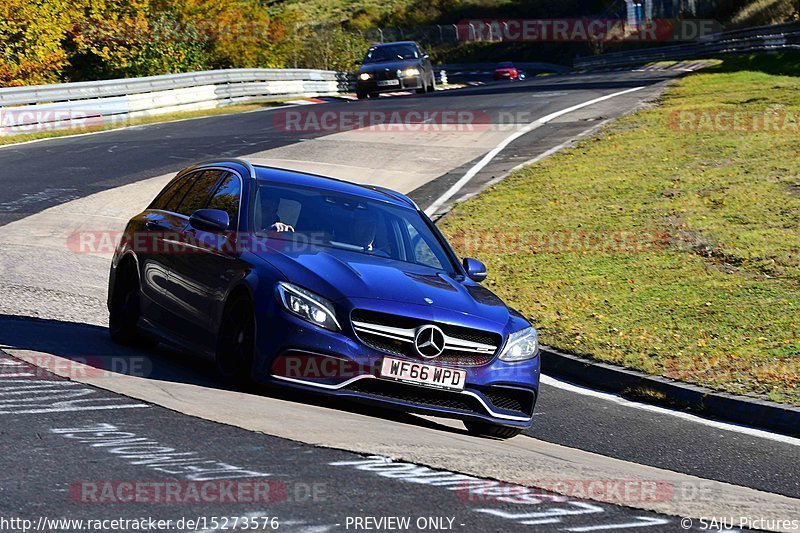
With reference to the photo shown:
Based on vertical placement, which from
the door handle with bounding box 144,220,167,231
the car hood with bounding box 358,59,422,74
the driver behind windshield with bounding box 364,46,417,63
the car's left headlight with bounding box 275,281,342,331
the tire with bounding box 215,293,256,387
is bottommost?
the tire with bounding box 215,293,256,387

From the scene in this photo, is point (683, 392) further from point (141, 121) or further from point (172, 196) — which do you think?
point (141, 121)

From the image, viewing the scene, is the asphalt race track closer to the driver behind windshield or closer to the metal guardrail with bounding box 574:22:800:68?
the driver behind windshield

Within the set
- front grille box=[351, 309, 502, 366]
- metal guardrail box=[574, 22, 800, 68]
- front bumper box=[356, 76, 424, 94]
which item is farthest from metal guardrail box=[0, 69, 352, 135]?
front grille box=[351, 309, 502, 366]

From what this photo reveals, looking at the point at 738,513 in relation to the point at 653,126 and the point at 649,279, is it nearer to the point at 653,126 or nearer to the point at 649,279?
the point at 649,279

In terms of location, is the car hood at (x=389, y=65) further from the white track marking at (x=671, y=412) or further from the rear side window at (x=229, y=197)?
the rear side window at (x=229, y=197)

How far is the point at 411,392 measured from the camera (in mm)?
7934

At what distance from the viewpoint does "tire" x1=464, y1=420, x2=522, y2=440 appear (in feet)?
27.8

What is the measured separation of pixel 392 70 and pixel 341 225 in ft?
103

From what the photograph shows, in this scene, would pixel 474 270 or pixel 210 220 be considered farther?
pixel 474 270

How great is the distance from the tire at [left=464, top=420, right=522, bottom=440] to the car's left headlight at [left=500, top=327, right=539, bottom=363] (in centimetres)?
48

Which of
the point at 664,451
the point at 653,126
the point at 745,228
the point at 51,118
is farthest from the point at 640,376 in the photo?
the point at 51,118

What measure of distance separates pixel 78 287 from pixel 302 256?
5.70 m

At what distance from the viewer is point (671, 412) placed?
10.0 meters

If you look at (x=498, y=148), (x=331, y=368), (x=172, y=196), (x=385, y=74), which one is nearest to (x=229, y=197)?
(x=172, y=196)
